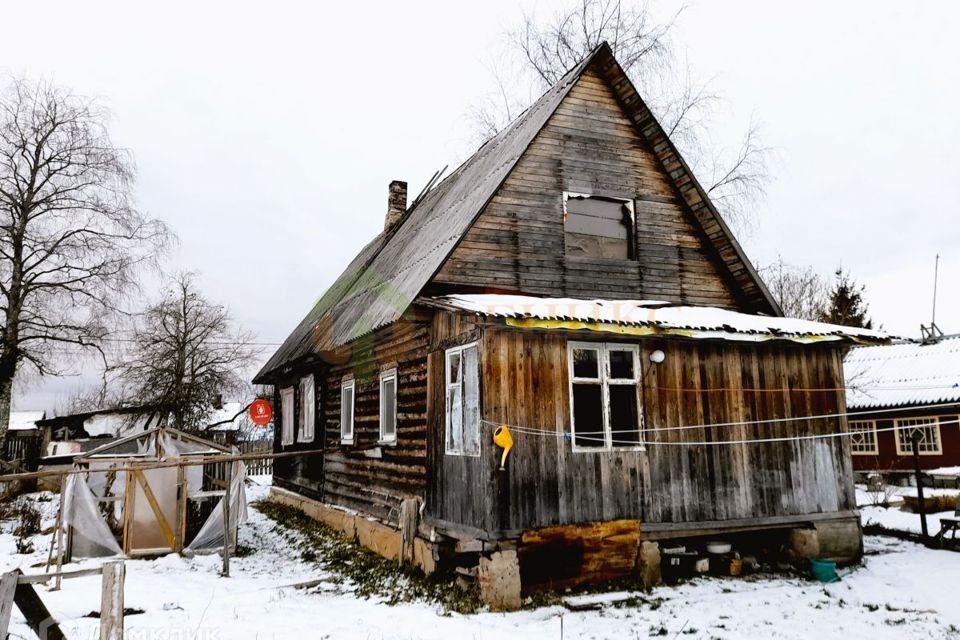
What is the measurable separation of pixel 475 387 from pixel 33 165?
58.6 feet

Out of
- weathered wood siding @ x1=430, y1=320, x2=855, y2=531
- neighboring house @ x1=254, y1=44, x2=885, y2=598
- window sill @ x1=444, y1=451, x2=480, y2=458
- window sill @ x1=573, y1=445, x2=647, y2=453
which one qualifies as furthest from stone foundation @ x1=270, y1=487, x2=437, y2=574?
window sill @ x1=573, y1=445, x2=647, y2=453

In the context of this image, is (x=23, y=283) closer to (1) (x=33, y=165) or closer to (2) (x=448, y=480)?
(1) (x=33, y=165)

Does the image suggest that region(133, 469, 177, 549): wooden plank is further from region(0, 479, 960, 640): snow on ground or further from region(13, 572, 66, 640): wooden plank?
region(13, 572, 66, 640): wooden plank

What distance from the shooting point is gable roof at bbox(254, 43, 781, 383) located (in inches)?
421

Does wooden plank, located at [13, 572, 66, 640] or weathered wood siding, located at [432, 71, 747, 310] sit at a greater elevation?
weathered wood siding, located at [432, 71, 747, 310]

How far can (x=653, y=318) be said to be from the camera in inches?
359

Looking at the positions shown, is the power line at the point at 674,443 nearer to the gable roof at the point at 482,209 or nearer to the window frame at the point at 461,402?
the window frame at the point at 461,402

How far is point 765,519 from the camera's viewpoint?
10141mm

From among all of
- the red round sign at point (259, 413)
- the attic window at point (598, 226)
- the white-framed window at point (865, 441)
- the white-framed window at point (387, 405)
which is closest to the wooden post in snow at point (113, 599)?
the white-framed window at point (387, 405)

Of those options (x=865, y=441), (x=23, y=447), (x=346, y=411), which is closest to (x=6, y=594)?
(x=346, y=411)

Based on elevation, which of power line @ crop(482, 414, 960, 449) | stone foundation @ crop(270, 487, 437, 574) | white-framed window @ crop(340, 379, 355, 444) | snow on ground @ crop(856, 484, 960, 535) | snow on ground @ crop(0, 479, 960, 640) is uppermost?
white-framed window @ crop(340, 379, 355, 444)

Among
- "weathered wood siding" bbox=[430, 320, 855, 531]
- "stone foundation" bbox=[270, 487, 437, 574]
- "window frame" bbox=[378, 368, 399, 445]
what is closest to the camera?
"weathered wood siding" bbox=[430, 320, 855, 531]

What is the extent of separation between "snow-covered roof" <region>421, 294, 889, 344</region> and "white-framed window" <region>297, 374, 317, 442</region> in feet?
27.9

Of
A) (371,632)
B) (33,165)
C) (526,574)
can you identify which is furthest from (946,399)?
(33,165)
